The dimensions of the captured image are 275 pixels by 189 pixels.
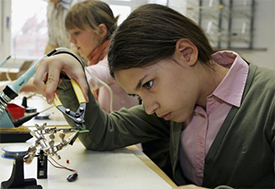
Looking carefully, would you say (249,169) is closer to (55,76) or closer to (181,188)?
(181,188)

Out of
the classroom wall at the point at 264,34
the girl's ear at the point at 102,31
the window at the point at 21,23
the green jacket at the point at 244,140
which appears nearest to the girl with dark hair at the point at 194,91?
the green jacket at the point at 244,140

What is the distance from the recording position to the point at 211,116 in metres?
0.82

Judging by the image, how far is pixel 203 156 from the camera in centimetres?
81

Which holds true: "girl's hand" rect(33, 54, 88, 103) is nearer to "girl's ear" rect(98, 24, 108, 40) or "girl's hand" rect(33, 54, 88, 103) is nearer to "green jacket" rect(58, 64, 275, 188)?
"green jacket" rect(58, 64, 275, 188)

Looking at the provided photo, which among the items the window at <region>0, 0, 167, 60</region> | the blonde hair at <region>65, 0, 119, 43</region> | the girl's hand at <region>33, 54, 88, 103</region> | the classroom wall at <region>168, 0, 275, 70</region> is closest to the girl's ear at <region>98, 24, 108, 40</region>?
the blonde hair at <region>65, 0, 119, 43</region>

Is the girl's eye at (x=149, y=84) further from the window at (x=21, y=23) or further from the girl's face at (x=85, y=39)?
the window at (x=21, y=23)

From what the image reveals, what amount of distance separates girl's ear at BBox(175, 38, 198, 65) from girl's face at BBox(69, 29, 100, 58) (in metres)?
0.94

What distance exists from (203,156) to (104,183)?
11.5 inches

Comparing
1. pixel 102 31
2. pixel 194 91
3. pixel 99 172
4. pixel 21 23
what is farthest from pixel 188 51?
pixel 21 23

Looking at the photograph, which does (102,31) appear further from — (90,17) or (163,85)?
(163,85)

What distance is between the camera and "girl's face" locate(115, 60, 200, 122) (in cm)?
72

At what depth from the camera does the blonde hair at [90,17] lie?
160 cm

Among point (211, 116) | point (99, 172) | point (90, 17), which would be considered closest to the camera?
point (99, 172)

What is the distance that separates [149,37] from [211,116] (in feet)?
0.85
